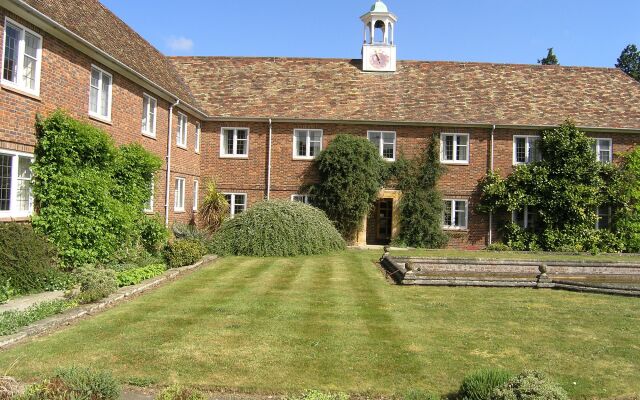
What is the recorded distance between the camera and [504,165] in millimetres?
24156

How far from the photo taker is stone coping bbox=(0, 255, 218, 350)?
7332mm

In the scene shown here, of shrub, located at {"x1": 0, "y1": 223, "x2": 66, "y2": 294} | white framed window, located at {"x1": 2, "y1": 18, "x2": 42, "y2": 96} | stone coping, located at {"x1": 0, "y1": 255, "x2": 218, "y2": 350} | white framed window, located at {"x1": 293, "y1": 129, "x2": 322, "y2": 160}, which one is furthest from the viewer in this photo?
white framed window, located at {"x1": 293, "y1": 129, "x2": 322, "y2": 160}

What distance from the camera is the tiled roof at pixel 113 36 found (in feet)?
44.2

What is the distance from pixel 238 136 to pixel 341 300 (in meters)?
15.7

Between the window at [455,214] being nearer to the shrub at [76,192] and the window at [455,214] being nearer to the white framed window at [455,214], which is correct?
the white framed window at [455,214]

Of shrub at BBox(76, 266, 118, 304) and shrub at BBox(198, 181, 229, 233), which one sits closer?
shrub at BBox(76, 266, 118, 304)

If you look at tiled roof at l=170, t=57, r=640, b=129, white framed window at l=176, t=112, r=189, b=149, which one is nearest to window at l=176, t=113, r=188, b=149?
white framed window at l=176, t=112, r=189, b=149

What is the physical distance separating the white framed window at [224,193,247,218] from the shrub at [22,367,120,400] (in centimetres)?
1999

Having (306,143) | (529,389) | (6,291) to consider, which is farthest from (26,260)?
(306,143)

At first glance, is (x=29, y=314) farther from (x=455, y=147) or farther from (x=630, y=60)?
(x=630, y=60)

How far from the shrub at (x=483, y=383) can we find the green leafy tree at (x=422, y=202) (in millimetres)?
18294

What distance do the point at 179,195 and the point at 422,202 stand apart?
1054 centimetres

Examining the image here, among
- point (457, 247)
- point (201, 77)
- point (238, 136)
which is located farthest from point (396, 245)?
point (201, 77)

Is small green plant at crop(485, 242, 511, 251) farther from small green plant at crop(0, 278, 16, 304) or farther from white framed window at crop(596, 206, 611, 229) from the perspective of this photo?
small green plant at crop(0, 278, 16, 304)
